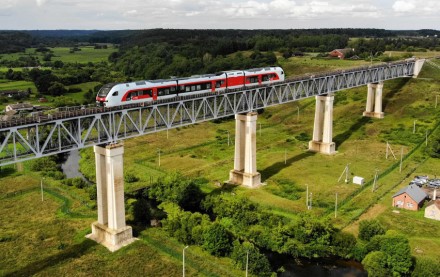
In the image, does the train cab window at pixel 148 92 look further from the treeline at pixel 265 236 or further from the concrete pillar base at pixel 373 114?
the concrete pillar base at pixel 373 114

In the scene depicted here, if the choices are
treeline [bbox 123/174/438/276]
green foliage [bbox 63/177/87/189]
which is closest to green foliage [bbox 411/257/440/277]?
treeline [bbox 123/174/438/276]

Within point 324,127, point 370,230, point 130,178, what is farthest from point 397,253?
point 324,127

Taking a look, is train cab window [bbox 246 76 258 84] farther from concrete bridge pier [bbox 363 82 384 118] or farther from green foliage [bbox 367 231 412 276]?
concrete bridge pier [bbox 363 82 384 118]

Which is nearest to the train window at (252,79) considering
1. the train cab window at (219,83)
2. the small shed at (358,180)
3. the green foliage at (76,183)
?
the train cab window at (219,83)

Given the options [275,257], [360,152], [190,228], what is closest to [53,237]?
[190,228]

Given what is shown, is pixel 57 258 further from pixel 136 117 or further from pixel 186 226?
pixel 136 117
